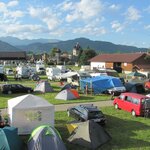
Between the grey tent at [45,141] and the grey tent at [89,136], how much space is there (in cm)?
177

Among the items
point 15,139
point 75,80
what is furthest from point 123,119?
point 75,80

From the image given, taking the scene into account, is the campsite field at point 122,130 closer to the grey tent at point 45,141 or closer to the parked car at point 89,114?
the parked car at point 89,114

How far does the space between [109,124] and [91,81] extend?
1556cm

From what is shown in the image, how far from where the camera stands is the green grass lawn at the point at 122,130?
619 inches

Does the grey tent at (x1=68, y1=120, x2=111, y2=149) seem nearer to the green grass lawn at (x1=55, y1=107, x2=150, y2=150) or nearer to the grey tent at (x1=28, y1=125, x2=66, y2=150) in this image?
the green grass lawn at (x1=55, y1=107, x2=150, y2=150)

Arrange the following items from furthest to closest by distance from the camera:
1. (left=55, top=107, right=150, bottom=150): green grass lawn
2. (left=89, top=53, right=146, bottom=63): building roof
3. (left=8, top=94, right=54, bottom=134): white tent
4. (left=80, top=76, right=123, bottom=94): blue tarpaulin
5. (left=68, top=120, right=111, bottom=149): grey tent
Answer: (left=89, top=53, right=146, bottom=63): building roof → (left=80, top=76, right=123, bottom=94): blue tarpaulin → (left=8, top=94, right=54, bottom=134): white tent → (left=55, top=107, right=150, bottom=150): green grass lawn → (left=68, top=120, right=111, bottom=149): grey tent

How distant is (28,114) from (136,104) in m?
8.67

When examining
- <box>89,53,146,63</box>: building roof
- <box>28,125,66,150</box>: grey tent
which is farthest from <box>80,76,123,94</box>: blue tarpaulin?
<box>89,53,146,63</box>: building roof

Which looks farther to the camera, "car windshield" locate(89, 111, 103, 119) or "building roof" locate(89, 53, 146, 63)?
"building roof" locate(89, 53, 146, 63)

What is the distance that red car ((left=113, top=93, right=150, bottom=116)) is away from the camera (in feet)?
72.3

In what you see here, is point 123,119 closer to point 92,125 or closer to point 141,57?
point 92,125

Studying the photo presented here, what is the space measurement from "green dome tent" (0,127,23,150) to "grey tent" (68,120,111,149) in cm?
294

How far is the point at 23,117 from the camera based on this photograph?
57.0 ft

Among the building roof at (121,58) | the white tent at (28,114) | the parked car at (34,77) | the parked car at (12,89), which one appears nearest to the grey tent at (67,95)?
the parked car at (12,89)
